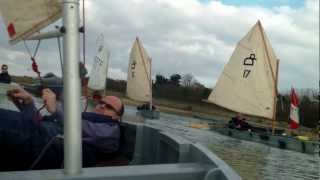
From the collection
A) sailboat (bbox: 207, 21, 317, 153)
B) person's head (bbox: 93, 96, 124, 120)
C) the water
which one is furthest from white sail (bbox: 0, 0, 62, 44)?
sailboat (bbox: 207, 21, 317, 153)

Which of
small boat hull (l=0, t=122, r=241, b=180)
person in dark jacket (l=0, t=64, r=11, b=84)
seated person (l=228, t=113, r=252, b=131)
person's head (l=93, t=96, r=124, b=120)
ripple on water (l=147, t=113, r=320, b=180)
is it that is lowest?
ripple on water (l=147, t=113, r=320, b=180)

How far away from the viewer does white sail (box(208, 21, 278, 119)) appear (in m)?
34.8

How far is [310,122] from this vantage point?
60.9m

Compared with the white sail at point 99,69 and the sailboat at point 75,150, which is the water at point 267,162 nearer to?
the sailboat at point 75,150

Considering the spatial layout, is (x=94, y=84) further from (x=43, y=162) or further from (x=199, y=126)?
(x=43, y=162)

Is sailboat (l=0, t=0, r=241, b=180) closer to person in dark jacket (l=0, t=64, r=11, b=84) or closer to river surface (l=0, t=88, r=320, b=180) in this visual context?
person in dark jacket (l=0, t=64, r=11, b=84)

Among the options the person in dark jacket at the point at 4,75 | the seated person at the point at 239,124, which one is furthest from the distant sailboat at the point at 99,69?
the person in dark jacket at the point at 4,75

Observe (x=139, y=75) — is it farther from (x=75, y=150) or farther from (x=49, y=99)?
(x=75, y=150)

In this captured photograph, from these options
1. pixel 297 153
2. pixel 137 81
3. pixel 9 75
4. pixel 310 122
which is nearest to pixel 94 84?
pixel 137 81

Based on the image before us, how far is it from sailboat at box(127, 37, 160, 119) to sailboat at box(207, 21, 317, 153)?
48.6 ft

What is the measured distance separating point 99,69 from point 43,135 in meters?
41.7

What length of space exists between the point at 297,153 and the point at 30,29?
2570 centimetres

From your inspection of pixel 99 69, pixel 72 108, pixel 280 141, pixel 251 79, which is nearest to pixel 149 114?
pixel 99 69

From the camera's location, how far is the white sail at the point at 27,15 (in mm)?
3818
